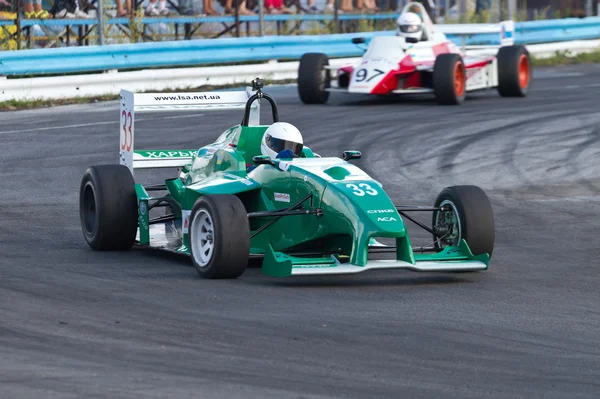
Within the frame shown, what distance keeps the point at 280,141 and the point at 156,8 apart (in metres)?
12.7

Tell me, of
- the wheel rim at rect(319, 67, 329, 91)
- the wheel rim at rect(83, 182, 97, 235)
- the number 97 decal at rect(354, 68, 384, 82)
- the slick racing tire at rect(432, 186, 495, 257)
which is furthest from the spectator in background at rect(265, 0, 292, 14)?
the slick racing tire at rect(432, 186, 495, 257)

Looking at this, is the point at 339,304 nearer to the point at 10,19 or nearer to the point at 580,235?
the point at 580,235

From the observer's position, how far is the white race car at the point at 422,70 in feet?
63.2

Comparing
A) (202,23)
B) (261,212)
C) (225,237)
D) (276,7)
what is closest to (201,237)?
(261,212)

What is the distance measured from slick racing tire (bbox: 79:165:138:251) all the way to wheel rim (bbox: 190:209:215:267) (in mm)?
1204

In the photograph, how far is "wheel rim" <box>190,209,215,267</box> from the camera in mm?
8719

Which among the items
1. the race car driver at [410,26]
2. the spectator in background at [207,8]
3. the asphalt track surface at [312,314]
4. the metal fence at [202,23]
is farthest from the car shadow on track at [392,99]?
the asphalt track surface at [312,314]

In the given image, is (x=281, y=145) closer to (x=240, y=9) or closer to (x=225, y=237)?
(x=225, y=237)

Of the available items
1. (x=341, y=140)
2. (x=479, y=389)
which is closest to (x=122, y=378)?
A: (x=479, y=389)

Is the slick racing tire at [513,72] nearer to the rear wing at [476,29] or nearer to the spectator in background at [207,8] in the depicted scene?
the rear wing at [476,29]

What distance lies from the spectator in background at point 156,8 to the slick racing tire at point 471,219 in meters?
13.2

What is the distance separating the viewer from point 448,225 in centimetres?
936

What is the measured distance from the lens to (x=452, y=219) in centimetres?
928

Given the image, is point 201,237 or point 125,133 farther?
point 125,133
